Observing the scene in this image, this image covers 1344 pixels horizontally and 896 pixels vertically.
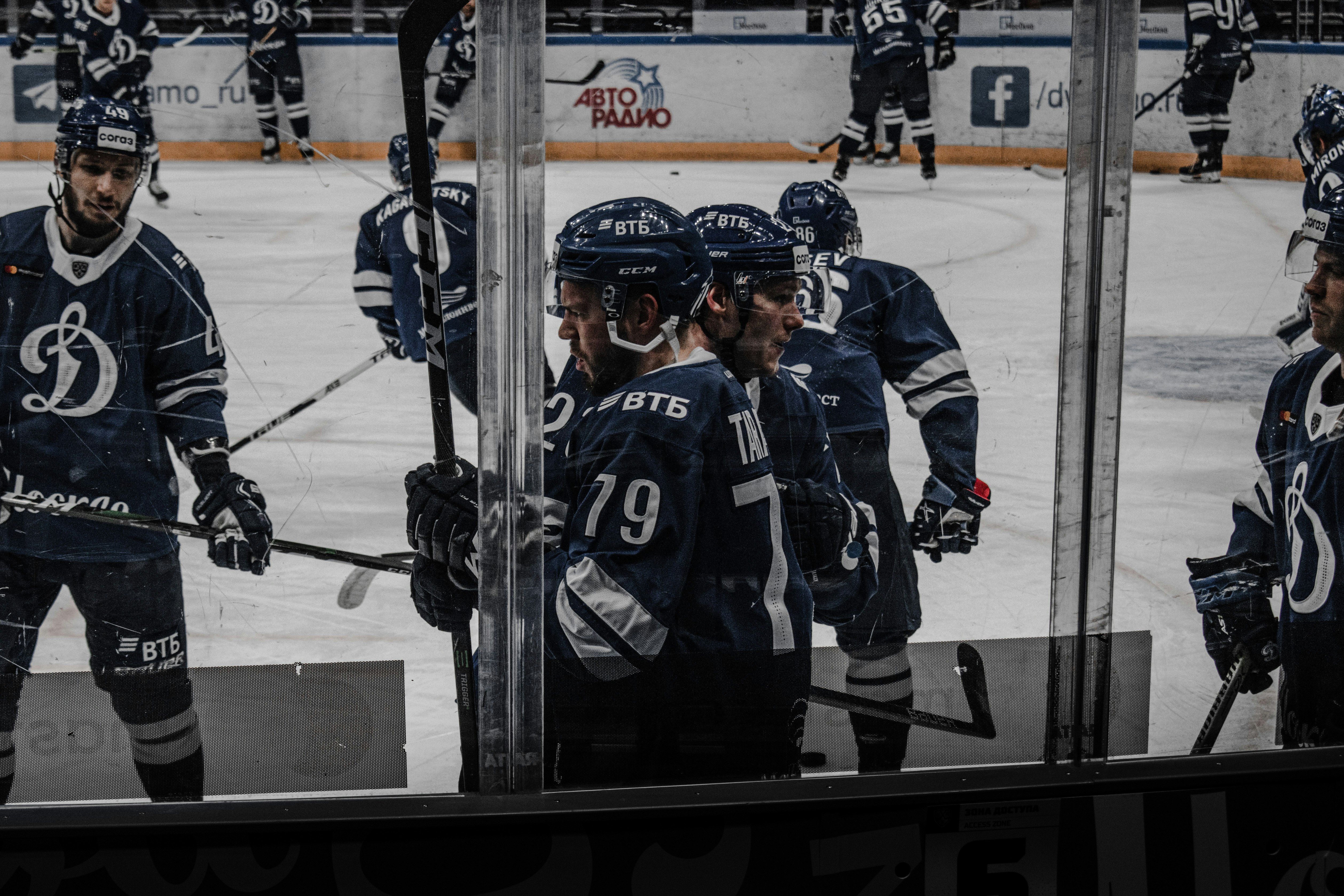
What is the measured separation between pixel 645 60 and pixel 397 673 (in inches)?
30.0

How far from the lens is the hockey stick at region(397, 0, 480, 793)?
147 centimetres

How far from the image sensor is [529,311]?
4.92 feet

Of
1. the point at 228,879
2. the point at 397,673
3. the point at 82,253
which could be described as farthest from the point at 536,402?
the point at 228,879

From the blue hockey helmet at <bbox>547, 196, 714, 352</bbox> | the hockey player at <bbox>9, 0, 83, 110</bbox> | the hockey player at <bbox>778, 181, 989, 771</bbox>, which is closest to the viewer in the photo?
the hockey player at <bbox>9, 0, 83, 110</bbox>

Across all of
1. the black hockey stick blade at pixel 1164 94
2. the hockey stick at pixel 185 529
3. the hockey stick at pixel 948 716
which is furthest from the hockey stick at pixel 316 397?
the black hockey stick blade at pixel 1164 94

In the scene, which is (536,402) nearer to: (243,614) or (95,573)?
(243,614)

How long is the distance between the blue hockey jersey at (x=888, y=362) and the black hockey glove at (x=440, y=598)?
0.48 metres

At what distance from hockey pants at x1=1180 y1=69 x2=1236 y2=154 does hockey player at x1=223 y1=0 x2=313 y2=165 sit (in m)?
1.01

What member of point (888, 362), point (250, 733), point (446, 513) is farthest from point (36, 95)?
point (888, 362)

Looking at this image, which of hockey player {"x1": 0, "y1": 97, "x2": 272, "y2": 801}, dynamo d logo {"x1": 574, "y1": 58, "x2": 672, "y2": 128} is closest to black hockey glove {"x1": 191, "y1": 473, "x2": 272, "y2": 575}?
hockey player {"x1": 0, "y1": 97, "x2": 272, "y2": 801}

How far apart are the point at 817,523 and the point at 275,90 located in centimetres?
79

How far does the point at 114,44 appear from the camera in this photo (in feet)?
4.66

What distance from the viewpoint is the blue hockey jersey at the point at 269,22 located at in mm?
1436

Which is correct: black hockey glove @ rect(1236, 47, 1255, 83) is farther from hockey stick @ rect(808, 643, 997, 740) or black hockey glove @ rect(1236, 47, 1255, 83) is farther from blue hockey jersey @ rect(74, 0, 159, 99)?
blue hockey jersey @ rect(74, 0, 159, 99)
